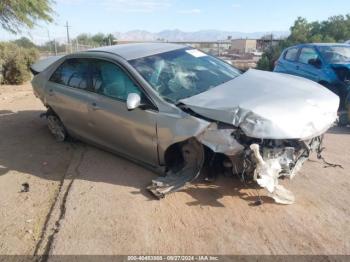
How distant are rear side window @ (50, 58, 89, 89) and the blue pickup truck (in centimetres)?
537

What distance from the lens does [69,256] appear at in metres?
3.24

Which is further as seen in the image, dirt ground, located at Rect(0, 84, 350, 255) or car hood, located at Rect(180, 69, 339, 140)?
car hood, located at Rect(180, 69, 339, 140)

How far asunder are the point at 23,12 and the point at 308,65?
1062 cm

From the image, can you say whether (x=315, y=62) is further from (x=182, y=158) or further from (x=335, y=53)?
(x=182, y=158)

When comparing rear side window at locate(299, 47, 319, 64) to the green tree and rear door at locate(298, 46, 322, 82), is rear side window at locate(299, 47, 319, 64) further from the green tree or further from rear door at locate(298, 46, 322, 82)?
the green tree

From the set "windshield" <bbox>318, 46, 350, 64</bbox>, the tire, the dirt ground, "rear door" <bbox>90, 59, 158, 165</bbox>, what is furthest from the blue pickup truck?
the tire

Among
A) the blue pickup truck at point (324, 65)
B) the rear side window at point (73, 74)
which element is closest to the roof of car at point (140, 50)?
the rear side window at point (73, 74)

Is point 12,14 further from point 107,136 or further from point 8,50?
point 107,136

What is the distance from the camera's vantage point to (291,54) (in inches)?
400

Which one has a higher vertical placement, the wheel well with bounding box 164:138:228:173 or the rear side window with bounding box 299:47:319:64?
the rear side window with bounding box 299:47:319:64

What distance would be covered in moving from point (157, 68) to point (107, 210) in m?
1.93

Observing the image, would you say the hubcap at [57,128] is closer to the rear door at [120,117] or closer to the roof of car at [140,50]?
the rear door at [120,117]

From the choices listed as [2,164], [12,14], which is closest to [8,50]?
[12,14]

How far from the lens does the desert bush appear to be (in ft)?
46.9
